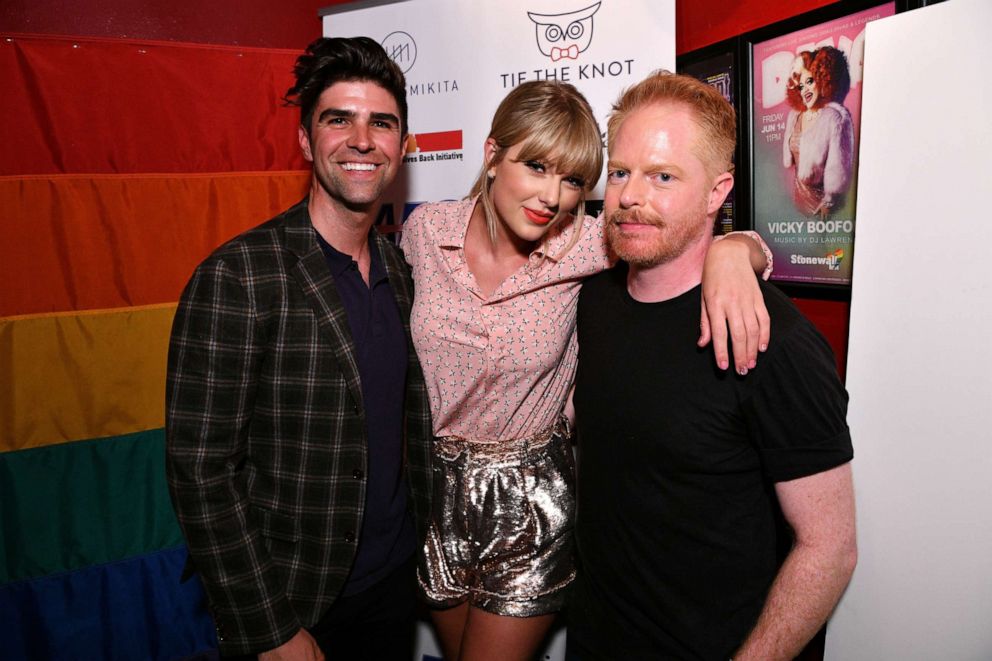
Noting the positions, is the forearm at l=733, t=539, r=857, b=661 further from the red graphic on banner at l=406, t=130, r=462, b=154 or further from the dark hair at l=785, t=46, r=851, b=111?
the red graphic on banner at l=406, t=130, r=462, b=154

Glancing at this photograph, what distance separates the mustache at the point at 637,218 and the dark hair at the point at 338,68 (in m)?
0.80

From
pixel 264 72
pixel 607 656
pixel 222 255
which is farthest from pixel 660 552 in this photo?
pixel 264 72

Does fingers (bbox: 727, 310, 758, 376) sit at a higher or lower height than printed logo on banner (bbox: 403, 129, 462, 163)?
lower

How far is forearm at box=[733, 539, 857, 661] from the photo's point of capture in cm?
124

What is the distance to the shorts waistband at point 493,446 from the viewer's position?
1.78 m

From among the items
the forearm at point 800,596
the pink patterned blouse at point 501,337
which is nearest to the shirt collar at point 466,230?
the pink patterned blouse at point 501,337

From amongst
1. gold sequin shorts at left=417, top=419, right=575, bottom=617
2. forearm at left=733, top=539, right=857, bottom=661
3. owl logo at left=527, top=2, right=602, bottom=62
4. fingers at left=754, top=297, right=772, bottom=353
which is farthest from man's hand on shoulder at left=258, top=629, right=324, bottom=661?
owl logo at left=527, top=2, right=602, bottom=62

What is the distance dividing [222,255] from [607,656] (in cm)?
128

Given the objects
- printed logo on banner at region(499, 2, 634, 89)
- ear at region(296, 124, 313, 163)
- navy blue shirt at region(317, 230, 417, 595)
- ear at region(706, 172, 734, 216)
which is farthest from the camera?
printed logo on banner at region(499, 2, 634, 89)

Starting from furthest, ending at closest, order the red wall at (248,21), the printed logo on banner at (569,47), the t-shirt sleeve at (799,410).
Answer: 1. the printed logo on banner at (569,47)
2. the red wall at (248,21)
3. the t-shirt sleeve at (799,410)

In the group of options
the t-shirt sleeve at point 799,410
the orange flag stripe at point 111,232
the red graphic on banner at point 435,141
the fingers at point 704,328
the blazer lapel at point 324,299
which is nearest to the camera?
the t-shirt sleeve at point 799,410

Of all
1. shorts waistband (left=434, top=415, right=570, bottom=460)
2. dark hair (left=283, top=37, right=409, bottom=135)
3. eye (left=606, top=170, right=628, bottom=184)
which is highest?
dark hair (left=283, top=37, right=409, bottom=135)

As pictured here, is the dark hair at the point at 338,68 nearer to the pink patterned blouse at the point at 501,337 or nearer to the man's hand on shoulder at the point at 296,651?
the pink patterned blouse at the point at 501,337

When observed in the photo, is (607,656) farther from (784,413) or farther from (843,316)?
(843,316)
